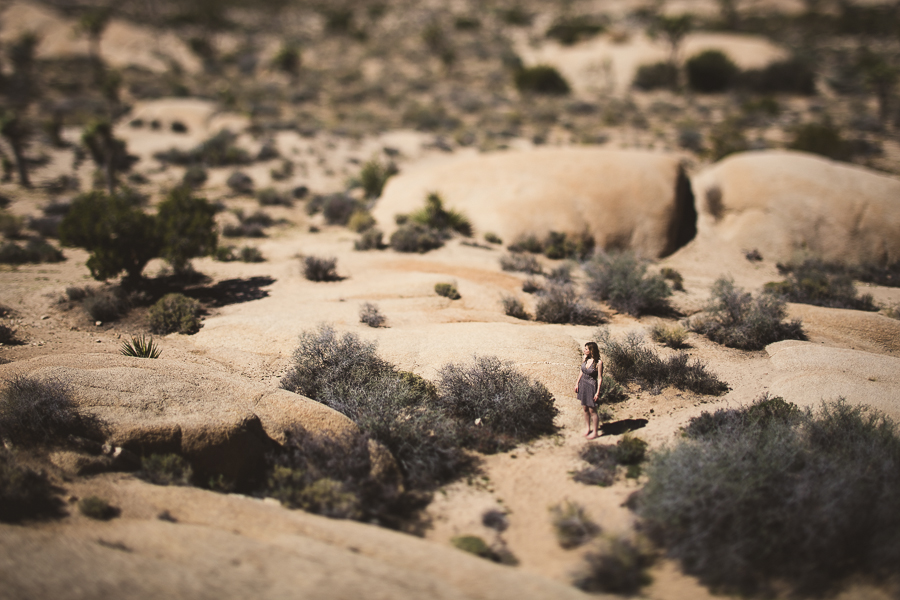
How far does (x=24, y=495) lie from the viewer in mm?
5664

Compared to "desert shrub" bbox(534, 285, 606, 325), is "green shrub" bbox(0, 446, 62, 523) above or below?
above

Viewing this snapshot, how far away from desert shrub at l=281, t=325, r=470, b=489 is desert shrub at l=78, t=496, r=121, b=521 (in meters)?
3.75

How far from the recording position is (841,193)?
60.0 ft

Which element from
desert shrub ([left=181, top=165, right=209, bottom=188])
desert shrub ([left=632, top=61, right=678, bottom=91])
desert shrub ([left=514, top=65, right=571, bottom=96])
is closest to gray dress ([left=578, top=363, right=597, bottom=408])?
desert shrub ([left=181, top=165, right=209, bottom=188])

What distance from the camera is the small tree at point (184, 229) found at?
1408 cm

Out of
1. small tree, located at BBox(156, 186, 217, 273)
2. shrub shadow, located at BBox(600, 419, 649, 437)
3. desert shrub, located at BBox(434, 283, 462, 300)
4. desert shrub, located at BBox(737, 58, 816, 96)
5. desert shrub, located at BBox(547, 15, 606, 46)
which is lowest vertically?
shrub shadow, located at BBox(600, 419, 649, 437)

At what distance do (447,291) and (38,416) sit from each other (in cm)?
937

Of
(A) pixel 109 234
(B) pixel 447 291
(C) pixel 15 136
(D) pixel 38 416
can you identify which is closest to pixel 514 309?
(B) pixel 447 291

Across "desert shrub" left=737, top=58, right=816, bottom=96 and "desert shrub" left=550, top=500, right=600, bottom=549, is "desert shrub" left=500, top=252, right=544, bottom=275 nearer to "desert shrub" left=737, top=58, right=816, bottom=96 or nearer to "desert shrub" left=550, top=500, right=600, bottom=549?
"desert shrub" left=550, top=500, right=600, bottom=549

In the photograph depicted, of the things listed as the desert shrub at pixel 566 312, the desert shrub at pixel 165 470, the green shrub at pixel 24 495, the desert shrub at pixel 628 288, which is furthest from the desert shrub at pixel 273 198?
the green shrub at pixel 24 495

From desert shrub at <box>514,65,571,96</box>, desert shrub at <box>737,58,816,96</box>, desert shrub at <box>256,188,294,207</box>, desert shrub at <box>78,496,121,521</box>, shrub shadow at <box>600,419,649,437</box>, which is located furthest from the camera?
desert shrub at <box>514,65,571,96</box>

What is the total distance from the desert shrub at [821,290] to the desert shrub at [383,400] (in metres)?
11.0

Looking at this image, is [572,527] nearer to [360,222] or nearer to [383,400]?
[383,400]

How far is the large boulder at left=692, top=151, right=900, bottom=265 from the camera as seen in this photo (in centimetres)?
1748
